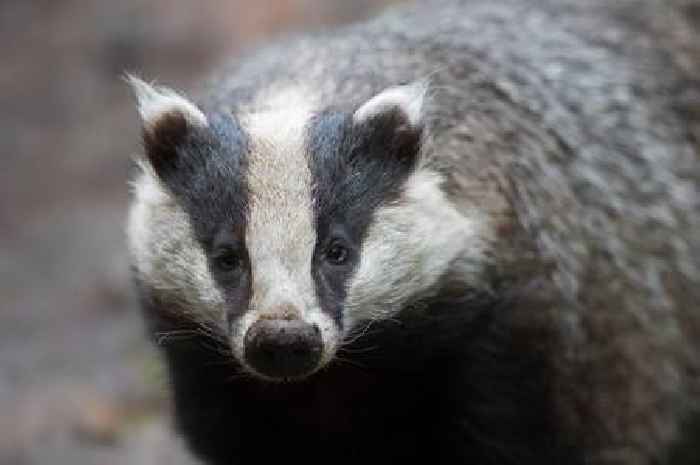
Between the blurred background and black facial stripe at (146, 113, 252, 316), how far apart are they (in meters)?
2.74

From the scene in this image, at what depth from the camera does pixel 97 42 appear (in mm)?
9492

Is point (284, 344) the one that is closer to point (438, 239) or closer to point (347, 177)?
point (347, 177)

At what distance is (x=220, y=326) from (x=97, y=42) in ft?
16.7

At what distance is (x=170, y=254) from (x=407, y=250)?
0.69 metres

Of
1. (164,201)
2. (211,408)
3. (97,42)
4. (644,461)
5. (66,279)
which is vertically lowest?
(644,461)

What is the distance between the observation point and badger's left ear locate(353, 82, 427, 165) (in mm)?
4750

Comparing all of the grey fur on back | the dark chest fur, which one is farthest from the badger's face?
the grey fur on back

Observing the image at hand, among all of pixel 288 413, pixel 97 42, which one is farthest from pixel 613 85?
pixel 97 42

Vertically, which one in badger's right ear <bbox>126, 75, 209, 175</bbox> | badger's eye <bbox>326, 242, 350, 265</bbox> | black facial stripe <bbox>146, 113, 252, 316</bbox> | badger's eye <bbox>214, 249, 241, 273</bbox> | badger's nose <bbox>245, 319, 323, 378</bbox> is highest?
badger's right ear <bbox>126, 75, 209, 175</bbox>

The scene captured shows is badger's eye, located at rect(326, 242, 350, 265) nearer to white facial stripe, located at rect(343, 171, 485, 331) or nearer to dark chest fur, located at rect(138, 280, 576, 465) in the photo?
white facial stripe, located at rect(343, 171, 485, 331)

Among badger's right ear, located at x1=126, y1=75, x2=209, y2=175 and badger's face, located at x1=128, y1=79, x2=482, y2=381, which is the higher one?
badger's right ear, located at x1=126, y1=75, x2=209, y2=175

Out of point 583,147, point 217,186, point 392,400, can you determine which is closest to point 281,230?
point 217,186

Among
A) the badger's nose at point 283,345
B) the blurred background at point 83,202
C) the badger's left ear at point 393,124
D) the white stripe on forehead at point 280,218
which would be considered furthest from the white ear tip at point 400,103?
the blurred background at point 83,202

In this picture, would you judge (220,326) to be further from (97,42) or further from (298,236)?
(97,42)
